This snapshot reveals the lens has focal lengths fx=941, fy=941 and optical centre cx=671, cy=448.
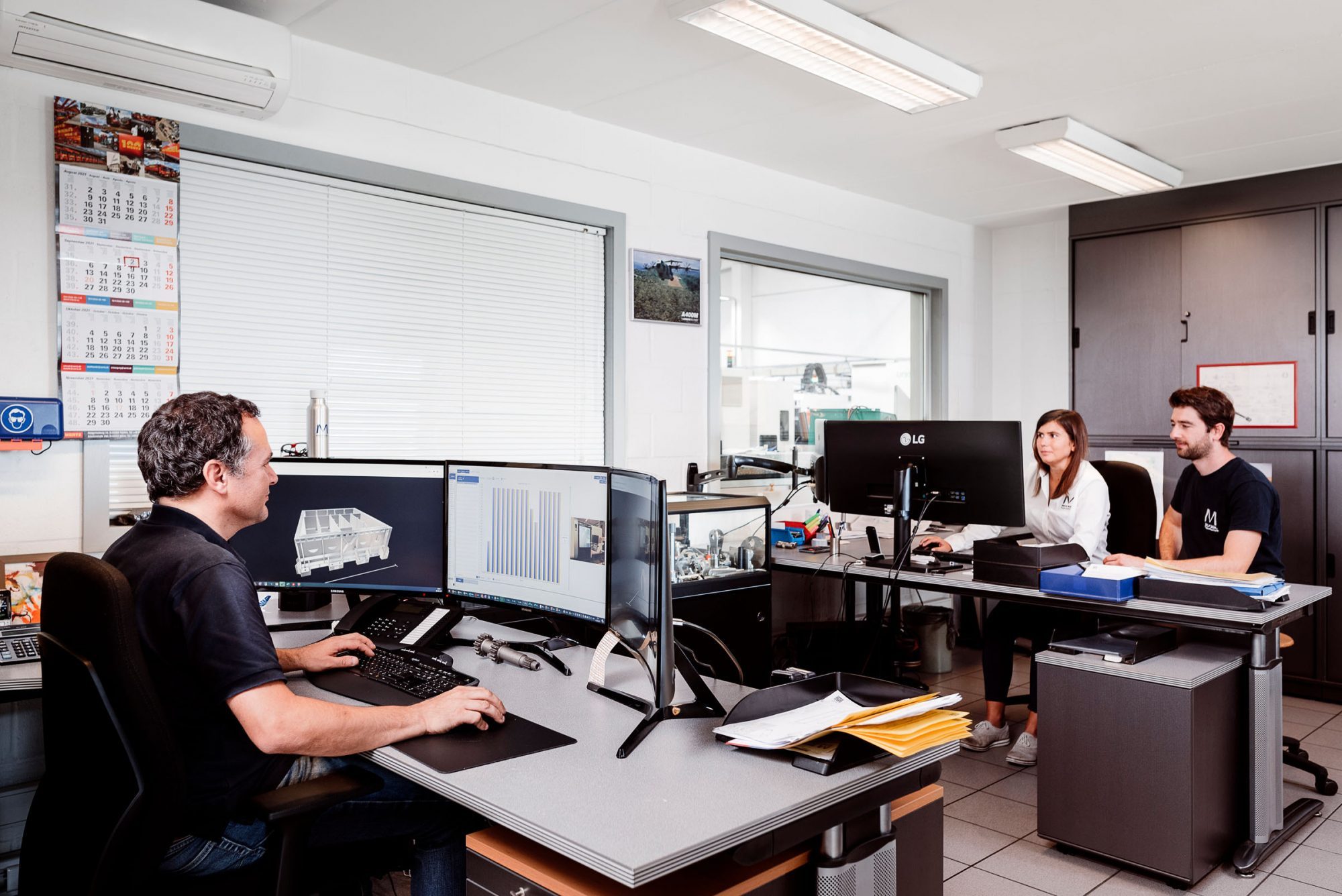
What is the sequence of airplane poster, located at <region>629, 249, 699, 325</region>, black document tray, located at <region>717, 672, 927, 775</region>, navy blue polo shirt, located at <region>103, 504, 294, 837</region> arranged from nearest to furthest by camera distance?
navy blue polo shirt, located at <region>103, 504, 294, 837</region>, black document tray, located at <region>717, 672, 927, 775</region>, airplane poster, located at <region>629, 249, 699, 325</region>

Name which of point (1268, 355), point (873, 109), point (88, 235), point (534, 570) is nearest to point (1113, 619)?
point (1268, 355)

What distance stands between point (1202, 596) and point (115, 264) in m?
3.24

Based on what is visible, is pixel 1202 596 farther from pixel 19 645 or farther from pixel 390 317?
pixel 19 645

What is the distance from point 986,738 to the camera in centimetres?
372

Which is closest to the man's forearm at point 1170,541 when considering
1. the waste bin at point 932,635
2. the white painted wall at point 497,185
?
the waste bin at point 932,635

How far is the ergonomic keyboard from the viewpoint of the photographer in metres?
1.92

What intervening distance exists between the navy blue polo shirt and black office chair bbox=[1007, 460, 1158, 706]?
10.3 ft

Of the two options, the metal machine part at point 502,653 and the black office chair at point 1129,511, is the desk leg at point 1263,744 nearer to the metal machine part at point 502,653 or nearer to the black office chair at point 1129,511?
the black office chair at point 1129,511

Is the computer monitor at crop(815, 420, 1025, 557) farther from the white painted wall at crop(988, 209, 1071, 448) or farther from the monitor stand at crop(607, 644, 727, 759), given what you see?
the white painted wall at crop(988, 209, 1071, 448)

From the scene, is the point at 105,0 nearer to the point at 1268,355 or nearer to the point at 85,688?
the point at 85,688

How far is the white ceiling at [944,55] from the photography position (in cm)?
286

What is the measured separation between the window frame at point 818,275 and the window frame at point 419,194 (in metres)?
0.53

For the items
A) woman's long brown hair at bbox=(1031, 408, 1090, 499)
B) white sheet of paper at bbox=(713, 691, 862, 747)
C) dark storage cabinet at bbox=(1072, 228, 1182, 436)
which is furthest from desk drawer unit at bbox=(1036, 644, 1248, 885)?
dark storage cabinet at bbox=(1072, 228, 1182, 436)

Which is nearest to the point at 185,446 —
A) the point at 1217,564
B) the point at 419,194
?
the point at 419,194
